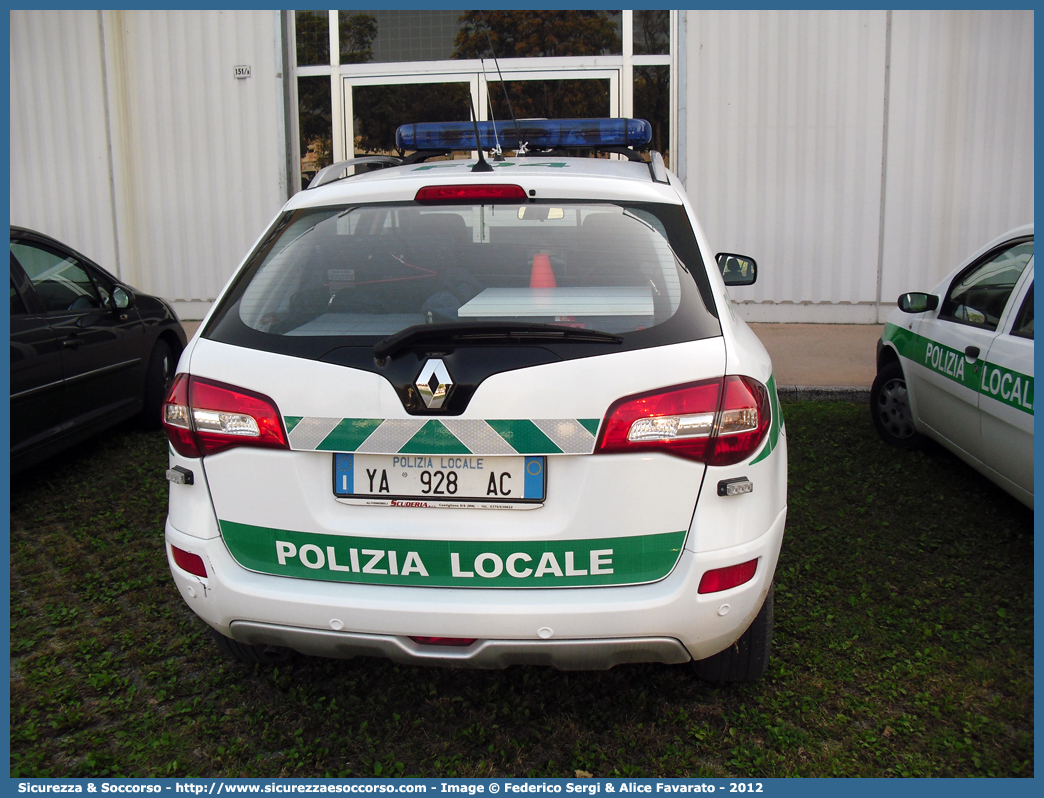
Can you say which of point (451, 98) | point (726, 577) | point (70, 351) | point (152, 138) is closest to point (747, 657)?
point (726, 577)

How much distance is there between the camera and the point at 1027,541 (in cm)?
374

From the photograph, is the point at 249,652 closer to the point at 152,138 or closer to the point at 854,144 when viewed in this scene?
the point at 854,144

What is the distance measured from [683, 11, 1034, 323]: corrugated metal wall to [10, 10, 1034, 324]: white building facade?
0.06ft

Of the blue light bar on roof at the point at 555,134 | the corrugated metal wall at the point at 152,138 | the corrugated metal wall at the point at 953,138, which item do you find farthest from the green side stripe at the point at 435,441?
the corrugated metal wall at the point at 953,138

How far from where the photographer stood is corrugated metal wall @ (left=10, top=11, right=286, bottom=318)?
9227mm

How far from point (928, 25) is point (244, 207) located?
284 inches

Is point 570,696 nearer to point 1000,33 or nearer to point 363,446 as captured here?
point 363,446

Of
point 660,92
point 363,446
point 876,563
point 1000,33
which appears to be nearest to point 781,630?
point 876,563

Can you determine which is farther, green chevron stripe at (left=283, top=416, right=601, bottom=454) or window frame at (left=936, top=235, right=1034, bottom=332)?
window frame at (left=936, top=235, right=1034, bottom=332)

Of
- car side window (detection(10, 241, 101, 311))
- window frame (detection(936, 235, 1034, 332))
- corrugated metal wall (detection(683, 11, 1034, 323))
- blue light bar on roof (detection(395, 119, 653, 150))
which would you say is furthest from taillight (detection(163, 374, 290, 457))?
corrugated metal wall (detection(683, 11, 1034, 323))

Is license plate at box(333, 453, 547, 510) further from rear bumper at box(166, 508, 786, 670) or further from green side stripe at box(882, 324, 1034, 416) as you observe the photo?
green side stripe at box(882, 324, 1034, 416)

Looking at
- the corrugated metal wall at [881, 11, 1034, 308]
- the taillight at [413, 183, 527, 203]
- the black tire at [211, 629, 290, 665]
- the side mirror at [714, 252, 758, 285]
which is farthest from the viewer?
the corrugated metal wall at [881, 11, 1034, 308]

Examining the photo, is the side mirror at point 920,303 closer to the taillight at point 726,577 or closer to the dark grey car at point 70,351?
the taillight at point 726,577

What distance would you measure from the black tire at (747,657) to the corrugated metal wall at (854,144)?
6.79 meters
